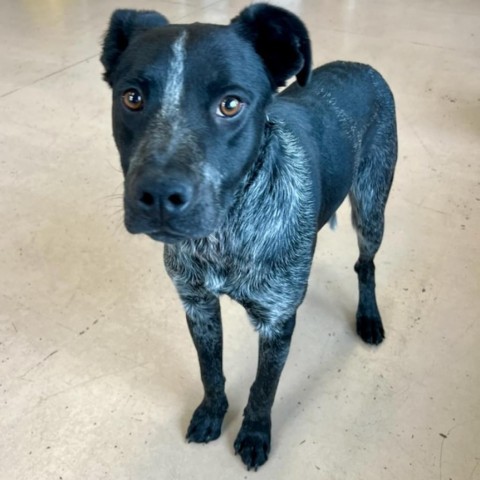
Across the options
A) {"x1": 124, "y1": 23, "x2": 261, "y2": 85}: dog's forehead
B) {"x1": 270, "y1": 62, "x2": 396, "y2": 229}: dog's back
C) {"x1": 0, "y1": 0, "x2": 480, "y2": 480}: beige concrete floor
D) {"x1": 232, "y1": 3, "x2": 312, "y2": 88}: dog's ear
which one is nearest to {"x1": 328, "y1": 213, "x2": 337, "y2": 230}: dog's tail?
{"x1": 0, "y1": 0, "x2": 480, "y2": 480}: beige concrete floor

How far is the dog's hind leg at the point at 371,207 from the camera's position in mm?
2096

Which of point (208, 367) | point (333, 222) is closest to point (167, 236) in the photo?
point (208, 367)

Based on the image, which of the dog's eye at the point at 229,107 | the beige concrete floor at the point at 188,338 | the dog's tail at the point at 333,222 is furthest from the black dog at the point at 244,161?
the dog's tail at the point at 333,222

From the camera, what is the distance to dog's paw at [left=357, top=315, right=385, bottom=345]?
222cm

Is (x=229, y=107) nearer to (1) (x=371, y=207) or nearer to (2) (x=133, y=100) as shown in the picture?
(2) (x=133, y=100)

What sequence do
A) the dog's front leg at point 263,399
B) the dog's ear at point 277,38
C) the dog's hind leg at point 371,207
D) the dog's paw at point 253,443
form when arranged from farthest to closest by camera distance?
the dog's hind leg at point 371,207 → the dog's paw at point 253,443 → the dog's front leg at point 263,399 → the dog's ear at point 277,38

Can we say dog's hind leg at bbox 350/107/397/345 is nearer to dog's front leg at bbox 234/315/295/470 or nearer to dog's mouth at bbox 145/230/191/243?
dog's front leg at bbox 234/315/295/470

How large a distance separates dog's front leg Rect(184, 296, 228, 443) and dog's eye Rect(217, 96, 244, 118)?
2.06 feet

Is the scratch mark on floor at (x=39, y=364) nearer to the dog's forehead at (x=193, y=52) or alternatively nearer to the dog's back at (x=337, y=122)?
the dog's back at (x=337, y=122)

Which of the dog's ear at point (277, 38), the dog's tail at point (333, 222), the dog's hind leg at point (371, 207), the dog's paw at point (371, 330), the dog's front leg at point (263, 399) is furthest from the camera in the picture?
the dog's tail at point (333, 222)

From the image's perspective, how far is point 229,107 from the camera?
1.26m

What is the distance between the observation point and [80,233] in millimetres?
2697

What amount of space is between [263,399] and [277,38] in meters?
1.08

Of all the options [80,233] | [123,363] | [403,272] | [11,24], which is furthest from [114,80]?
[11,24]
